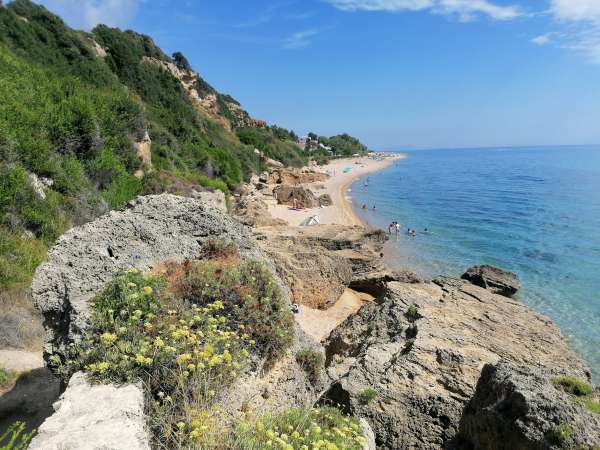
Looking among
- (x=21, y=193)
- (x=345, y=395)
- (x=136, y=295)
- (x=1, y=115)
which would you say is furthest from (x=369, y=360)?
(x=1, y=115)

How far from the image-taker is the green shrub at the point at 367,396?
16.6 feet

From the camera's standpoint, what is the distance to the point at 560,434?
353cm

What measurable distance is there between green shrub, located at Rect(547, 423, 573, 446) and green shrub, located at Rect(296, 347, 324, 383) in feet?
9.95

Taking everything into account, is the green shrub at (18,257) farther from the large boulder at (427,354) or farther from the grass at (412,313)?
the grass at (412,313)

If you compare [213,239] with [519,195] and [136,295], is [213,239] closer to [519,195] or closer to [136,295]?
[136,295]

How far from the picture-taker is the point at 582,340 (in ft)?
45.6

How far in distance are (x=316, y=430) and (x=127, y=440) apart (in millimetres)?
1503

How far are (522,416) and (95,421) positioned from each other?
12.8 feet

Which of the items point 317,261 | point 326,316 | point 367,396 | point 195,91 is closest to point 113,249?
point 367,396

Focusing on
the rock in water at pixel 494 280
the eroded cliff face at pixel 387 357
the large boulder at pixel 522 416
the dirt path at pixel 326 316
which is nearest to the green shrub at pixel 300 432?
the eroded cliff face at pixel 387 357

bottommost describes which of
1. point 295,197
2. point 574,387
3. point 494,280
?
point 494,280

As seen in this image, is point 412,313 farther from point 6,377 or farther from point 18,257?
point 18,257

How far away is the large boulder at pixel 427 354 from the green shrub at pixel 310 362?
0.31 m

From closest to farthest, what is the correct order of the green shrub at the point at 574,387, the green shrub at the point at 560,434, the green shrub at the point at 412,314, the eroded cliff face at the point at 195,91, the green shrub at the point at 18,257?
the green shrub at the point at 560,434
the green shrub at the point at 574,387
the green shrub at the point at 412,314
the green shrub at the point at 18,257
the eroded cliff face at the point at 195,91
